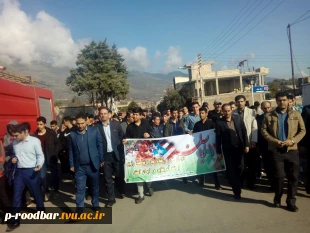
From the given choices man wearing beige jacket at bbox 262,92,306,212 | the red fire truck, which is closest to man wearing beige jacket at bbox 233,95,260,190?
man wearing beige jacket at bbox 262,92,306,212

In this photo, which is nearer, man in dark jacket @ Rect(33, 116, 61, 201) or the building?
man in dark jacket @ Rect(33, 116, 61, 201)

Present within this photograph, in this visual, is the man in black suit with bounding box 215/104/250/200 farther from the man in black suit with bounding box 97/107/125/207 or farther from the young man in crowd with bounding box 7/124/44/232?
the young man in crowd with bounding box 7/124/44/232

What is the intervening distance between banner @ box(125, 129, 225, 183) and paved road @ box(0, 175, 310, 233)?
472 millimetres

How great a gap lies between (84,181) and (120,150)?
1204 mm

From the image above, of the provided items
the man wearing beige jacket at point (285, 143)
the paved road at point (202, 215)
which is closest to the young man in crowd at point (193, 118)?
the paved road at point (202, 215)

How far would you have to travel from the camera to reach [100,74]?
3098cm

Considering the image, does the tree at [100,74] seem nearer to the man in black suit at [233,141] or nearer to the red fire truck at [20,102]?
the red fire truck at [20,102]

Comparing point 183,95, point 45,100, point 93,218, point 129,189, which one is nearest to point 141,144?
point 129,189

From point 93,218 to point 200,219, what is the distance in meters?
1.96

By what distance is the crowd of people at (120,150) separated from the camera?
4.54 metres

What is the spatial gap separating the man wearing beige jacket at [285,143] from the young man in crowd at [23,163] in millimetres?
4263

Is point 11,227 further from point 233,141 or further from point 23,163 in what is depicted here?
point 233,141

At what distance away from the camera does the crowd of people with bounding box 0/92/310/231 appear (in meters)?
4.54

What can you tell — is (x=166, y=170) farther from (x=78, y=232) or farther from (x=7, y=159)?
(x=7, y=159)
